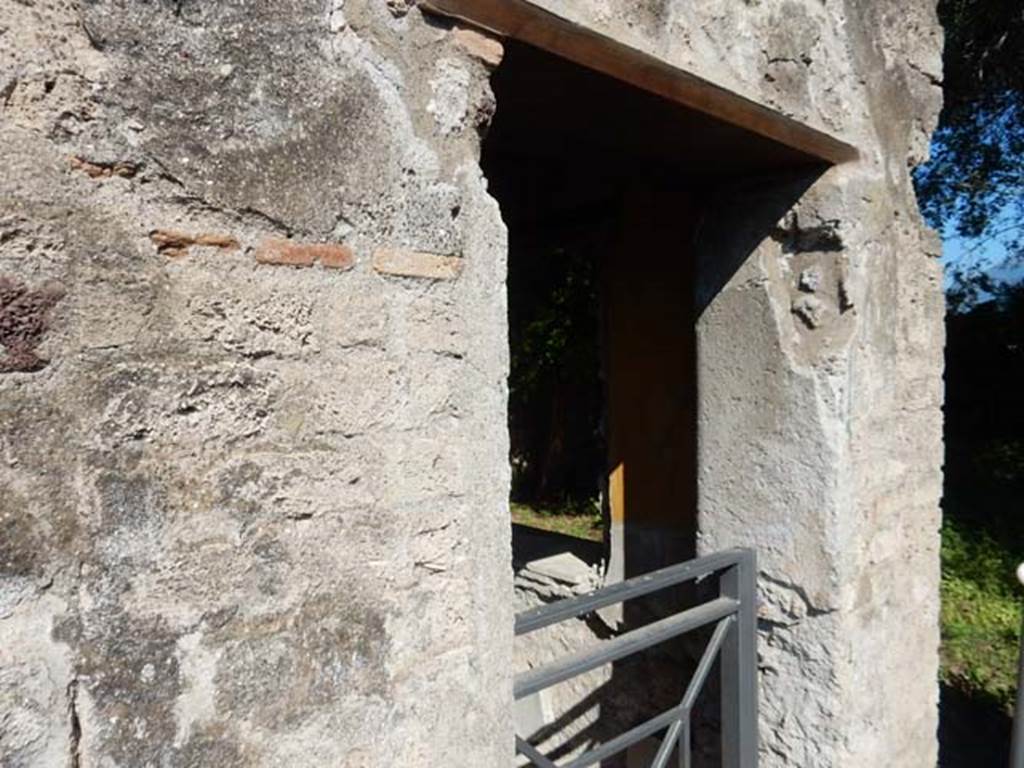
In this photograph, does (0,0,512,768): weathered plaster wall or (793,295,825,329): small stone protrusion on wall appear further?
(793,295,825,329): small stone protrusion on wall

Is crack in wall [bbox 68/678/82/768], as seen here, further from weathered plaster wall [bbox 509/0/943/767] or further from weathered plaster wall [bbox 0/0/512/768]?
weathered plaster wall [bbox 509/0/943/767]

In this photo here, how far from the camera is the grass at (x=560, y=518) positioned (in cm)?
698

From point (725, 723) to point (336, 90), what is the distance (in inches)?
76.4

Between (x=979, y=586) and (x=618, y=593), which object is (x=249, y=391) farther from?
(x=979, y=586)

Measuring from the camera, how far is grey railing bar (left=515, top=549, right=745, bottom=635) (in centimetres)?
161

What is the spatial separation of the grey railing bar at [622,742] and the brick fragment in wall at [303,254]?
120 centimetres

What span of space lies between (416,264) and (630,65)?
66 cm

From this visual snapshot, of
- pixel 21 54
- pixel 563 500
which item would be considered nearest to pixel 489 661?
pixel 21 54

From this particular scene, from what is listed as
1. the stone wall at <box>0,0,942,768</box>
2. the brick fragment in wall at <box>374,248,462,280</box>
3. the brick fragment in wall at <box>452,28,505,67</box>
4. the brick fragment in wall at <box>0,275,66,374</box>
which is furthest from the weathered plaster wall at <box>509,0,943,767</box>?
the brick fragment in wall at <box>0,275,66,374</box>

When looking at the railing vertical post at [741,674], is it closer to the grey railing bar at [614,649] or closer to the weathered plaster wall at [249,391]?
the grey railing bar at [614,649]

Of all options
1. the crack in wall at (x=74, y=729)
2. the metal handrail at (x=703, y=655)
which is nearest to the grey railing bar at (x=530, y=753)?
the metal handrail at (x=703, y=655)

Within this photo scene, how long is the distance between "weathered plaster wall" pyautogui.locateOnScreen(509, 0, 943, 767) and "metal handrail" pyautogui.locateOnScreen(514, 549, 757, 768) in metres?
0.13

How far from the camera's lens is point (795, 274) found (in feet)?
7.32

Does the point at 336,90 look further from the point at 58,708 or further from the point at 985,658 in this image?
the point at 985,658
